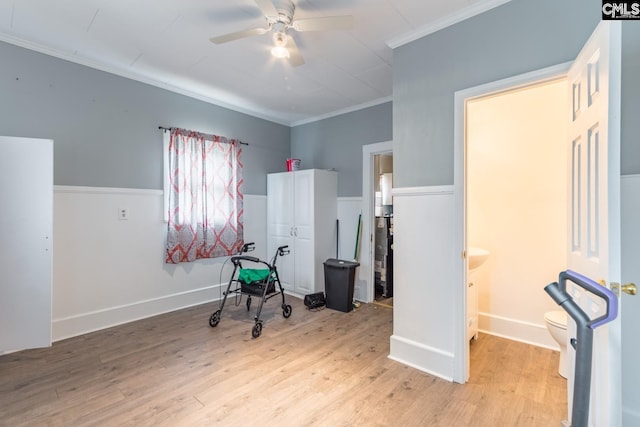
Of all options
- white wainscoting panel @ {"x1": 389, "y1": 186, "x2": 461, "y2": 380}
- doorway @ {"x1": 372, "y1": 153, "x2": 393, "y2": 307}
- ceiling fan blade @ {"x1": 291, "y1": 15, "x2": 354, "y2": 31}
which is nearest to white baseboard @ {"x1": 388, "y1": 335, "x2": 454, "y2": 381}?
white wainscoting panel @ {"x1": 389, "y1": 186, "x2": 461, "y2": 380}

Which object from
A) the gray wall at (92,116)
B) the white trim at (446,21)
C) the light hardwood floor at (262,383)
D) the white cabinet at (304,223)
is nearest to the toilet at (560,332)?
the light hardwood floor at (262,383)

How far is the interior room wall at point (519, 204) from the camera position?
8.72 ft

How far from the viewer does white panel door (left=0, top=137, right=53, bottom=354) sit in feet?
7.11

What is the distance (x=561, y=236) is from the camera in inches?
104

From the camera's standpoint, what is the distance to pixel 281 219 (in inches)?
174

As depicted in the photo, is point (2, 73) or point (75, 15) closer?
point (75, 15)

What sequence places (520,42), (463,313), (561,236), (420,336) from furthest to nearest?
(561,236) < (420,336) < (463,313) < (520,42)

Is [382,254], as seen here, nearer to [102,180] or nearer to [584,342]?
[584,342]

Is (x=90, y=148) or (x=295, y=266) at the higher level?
(x=90, y=148)

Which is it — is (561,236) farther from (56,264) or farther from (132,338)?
(56,264)

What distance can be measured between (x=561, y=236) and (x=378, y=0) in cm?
250

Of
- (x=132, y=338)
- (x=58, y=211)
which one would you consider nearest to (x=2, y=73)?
(x=58, y=211)

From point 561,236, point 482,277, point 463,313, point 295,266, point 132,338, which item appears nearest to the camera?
point 463,313

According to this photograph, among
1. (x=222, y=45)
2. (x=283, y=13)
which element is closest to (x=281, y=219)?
(x=222, y=45)
